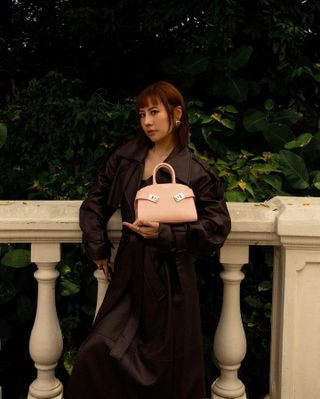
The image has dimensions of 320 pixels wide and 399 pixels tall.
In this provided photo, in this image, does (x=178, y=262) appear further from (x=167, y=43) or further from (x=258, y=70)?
(x=167, y=43)

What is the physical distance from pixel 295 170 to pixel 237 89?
102cm

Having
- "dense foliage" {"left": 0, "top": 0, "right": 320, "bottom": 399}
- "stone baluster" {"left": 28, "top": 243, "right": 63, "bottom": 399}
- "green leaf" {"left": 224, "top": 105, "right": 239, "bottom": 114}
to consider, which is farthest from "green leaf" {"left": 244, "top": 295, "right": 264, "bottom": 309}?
"green leaf" {"left": 224, "top": 105, "right": 239, "bottom": 114}

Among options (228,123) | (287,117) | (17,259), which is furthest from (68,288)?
(287,117)

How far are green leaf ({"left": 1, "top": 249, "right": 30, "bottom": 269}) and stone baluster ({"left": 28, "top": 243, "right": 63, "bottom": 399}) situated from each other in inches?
11.2

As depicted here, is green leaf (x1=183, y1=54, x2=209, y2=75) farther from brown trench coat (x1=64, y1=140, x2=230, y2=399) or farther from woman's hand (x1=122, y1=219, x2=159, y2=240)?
woman's hand (x1=122, y1=219, x2=159, y2=240)

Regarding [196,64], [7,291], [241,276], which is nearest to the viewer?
[241,276]

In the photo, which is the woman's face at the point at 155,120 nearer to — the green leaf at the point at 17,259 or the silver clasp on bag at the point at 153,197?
the silver clasp on bag at the point at 153,197

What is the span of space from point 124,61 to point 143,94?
345cm

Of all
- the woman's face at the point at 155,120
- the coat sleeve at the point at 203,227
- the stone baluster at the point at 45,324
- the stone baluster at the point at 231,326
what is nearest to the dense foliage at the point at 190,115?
the stone baluster at the point at 45,324

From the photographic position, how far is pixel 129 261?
2.12 meters

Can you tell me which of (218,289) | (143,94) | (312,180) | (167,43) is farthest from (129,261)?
(167,43)

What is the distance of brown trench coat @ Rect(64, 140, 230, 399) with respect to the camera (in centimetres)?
207

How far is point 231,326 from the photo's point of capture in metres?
2.37

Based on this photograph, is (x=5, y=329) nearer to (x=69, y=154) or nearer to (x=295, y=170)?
(x=69, y=154)
